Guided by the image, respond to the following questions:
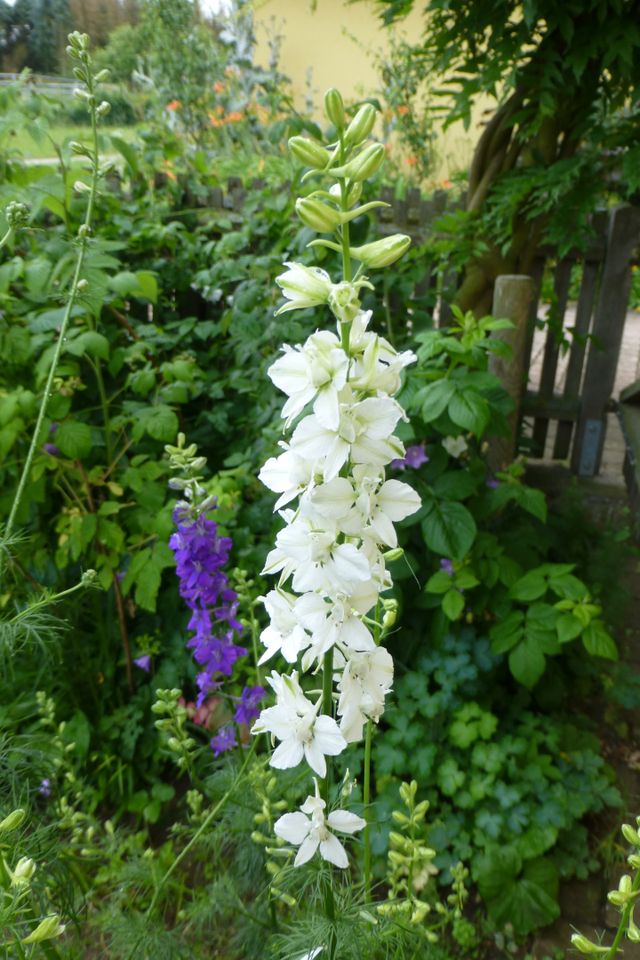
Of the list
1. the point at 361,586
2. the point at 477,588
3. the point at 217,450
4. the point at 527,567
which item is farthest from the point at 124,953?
the point at 217,450

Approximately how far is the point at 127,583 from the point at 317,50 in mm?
6628

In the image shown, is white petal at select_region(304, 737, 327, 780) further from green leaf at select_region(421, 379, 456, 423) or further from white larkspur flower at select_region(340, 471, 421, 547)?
green leaf at select_region(421, 379, 456, 423)

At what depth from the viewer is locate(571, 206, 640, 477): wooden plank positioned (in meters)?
3.24

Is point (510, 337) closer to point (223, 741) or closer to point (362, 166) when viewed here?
point (223, 741)

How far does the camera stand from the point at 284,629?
0.91 m

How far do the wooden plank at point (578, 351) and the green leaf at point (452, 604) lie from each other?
5.42 feet

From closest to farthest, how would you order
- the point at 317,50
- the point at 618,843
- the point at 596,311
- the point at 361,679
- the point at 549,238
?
the point at 361,679, the point at 618,843, the point at 549,238, the point at 596,311, the point at 317,50

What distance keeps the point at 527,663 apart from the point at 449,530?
43cm

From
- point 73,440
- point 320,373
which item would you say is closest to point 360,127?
point 320,373

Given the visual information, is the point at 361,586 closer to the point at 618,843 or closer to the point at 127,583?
the point at 127,583

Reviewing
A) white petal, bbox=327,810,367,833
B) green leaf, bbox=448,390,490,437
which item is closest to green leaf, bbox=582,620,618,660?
green leaf, bbox=448,390,490,437

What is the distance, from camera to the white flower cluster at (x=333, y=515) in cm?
77

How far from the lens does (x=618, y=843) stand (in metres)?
2.09

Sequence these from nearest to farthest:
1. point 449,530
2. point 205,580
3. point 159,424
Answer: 1. point 205,580
2. point 449,530
3. point 159,424
